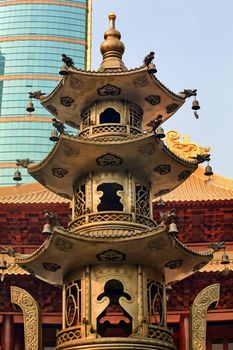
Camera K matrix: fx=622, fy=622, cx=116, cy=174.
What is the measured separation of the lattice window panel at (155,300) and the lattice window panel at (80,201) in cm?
223

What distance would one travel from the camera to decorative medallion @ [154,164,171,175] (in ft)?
46.3

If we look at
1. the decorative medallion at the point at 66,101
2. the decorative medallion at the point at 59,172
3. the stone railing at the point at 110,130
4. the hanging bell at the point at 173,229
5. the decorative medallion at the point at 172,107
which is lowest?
the hanging bell at the point at 173,229

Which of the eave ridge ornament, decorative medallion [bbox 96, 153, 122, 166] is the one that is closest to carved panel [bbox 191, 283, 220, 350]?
decorative medallion [bbox 96, 153, 122, 166]

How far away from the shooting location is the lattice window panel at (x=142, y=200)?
13.7m

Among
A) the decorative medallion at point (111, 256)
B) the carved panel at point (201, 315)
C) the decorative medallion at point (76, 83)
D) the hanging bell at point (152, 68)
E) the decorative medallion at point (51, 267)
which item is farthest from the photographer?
the decorative medallion at point (76, 83)

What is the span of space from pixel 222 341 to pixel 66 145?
35.7ft

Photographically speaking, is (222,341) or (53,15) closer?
(222,341)

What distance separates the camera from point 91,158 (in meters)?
13.6

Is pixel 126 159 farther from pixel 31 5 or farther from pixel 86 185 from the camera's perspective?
pixel 31 5

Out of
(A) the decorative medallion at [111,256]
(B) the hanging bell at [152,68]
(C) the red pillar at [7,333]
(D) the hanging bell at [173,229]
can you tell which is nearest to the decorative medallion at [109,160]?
(B) the hanging bell at [152,68]

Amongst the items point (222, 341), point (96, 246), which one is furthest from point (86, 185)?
point (222, 341)

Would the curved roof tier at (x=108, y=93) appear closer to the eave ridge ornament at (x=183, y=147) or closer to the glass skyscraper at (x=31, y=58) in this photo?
the eave ridge ornament at (x=183, y=147)

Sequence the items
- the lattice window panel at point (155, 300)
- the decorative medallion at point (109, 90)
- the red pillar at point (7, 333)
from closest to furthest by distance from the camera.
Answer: the lattice window panel at point (155, 300), the decorative medallion at point (109, 90), the red pillar at point (7, 333)

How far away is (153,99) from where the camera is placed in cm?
1516
